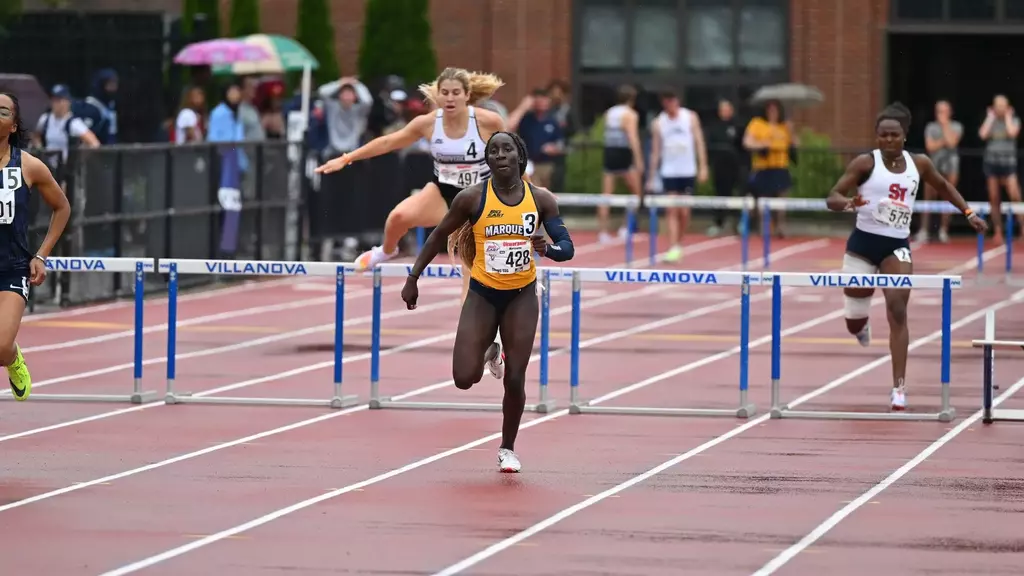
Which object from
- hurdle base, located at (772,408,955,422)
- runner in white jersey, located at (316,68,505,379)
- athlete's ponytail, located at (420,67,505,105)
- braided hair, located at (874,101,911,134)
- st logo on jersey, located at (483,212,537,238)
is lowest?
hurdle base, located at (772,408,955,422)

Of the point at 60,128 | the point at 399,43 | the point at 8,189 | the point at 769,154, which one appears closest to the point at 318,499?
the point at 8,189

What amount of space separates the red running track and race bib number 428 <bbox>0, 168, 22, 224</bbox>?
55.7 inches

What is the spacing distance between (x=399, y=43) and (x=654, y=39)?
4.50 metres

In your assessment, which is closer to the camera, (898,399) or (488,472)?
(488,472)

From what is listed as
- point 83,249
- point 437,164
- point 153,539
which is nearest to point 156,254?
point 83,249

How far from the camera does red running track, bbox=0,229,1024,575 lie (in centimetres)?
1005

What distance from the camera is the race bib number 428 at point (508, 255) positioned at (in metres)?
12.3

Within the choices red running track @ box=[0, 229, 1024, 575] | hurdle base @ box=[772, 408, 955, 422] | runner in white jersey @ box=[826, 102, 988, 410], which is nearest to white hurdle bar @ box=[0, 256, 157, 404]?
red running track @ box=[0, 229, 1024, 575]

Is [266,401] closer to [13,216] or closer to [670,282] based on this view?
[670,282]

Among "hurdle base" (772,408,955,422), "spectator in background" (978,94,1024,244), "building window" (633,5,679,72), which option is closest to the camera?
"hurdle base" (772,408,955,422)

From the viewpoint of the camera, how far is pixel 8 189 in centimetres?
1238

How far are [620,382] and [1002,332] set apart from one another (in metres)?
5.15

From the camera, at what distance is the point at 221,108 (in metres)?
26.6

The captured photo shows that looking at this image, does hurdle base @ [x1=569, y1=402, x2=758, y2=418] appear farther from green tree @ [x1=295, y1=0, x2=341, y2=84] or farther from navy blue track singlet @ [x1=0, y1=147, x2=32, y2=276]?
green tree @ [x1=295, y1=0, x2=341, y2=84]
